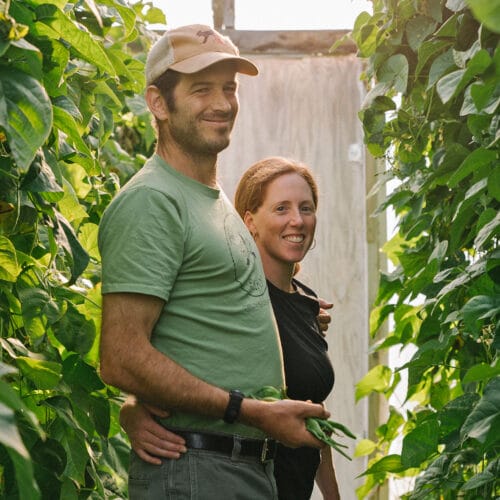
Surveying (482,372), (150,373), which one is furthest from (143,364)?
(482,372)

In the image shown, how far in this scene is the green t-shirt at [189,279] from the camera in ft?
5.91

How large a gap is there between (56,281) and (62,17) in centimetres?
48

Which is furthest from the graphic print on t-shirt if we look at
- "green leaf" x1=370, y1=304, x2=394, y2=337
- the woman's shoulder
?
"green leaf" x1=370, y1=304, x2=394, y2=337

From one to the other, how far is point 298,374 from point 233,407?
61 centimetres

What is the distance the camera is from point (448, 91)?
188cm

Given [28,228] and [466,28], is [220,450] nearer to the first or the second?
[28,228]

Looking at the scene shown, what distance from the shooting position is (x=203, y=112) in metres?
1.95

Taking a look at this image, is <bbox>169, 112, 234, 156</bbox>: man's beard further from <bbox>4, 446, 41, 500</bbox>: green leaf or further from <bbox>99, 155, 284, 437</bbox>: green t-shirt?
<bbox>4, 446, 41, 500</bbox>: green leaf

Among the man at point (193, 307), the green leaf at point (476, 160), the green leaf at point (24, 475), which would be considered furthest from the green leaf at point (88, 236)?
the green leaf at point (24, 475)

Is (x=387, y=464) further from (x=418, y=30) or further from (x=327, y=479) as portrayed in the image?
(x=418, y=30)

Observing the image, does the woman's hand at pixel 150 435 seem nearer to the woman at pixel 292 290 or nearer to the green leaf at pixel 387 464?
the woman at pixel 292 290

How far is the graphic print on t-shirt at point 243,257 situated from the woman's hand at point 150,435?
0.92 ft

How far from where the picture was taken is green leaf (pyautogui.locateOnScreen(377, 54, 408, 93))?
2.43m

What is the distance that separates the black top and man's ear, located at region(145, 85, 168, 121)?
2.19 feet
